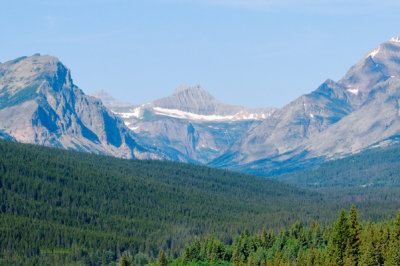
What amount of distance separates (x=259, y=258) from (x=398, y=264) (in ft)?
236

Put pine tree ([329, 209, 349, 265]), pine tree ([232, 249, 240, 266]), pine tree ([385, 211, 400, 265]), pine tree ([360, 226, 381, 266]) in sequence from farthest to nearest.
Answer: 1. pine tree ([232, 249, 240, 266])
2. pine tree ([329, 209, 349, 265])
3. pine tree ([360, 226, 381, 266])
4. pine tree ([385, 211, 400, 265])

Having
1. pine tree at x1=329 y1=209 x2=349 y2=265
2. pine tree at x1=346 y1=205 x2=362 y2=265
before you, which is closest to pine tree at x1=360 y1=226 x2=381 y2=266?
pine tree at x1=346 y1=205 x2=362 y2=265

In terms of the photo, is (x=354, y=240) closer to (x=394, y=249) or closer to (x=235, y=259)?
(x=394, y=249)

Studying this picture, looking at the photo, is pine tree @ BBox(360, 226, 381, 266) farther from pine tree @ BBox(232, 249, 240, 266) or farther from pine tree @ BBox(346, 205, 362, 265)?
pine tree @ BBox(232, 249, 240, 266)

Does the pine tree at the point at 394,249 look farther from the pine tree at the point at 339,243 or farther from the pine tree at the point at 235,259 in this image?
the pine tree at the point at 235,259

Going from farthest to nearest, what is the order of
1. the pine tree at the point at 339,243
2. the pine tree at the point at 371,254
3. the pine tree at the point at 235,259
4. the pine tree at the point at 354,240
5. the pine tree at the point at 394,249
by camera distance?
1. the pine tree at the point at 235,259
2. the pine tree at the point at 354,240
3. the pine tree at the point at 339,243
4. the pine tree at the point at 371,254
5. the pine tree at the point at 394,249

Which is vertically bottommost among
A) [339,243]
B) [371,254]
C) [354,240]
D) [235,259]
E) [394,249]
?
[235,259]

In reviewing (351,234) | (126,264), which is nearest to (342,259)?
(351,234)

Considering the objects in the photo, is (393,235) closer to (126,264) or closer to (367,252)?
(367,252)

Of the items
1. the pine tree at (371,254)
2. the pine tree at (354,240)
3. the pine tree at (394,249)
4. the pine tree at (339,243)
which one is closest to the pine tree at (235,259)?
the pine tree at (394,249)

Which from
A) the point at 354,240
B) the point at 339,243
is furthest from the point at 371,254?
the point at 339,243

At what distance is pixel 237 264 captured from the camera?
181m

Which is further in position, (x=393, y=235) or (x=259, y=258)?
(x=259, y=258)

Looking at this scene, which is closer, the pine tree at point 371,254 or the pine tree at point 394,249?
the pine tree at point 394,249
